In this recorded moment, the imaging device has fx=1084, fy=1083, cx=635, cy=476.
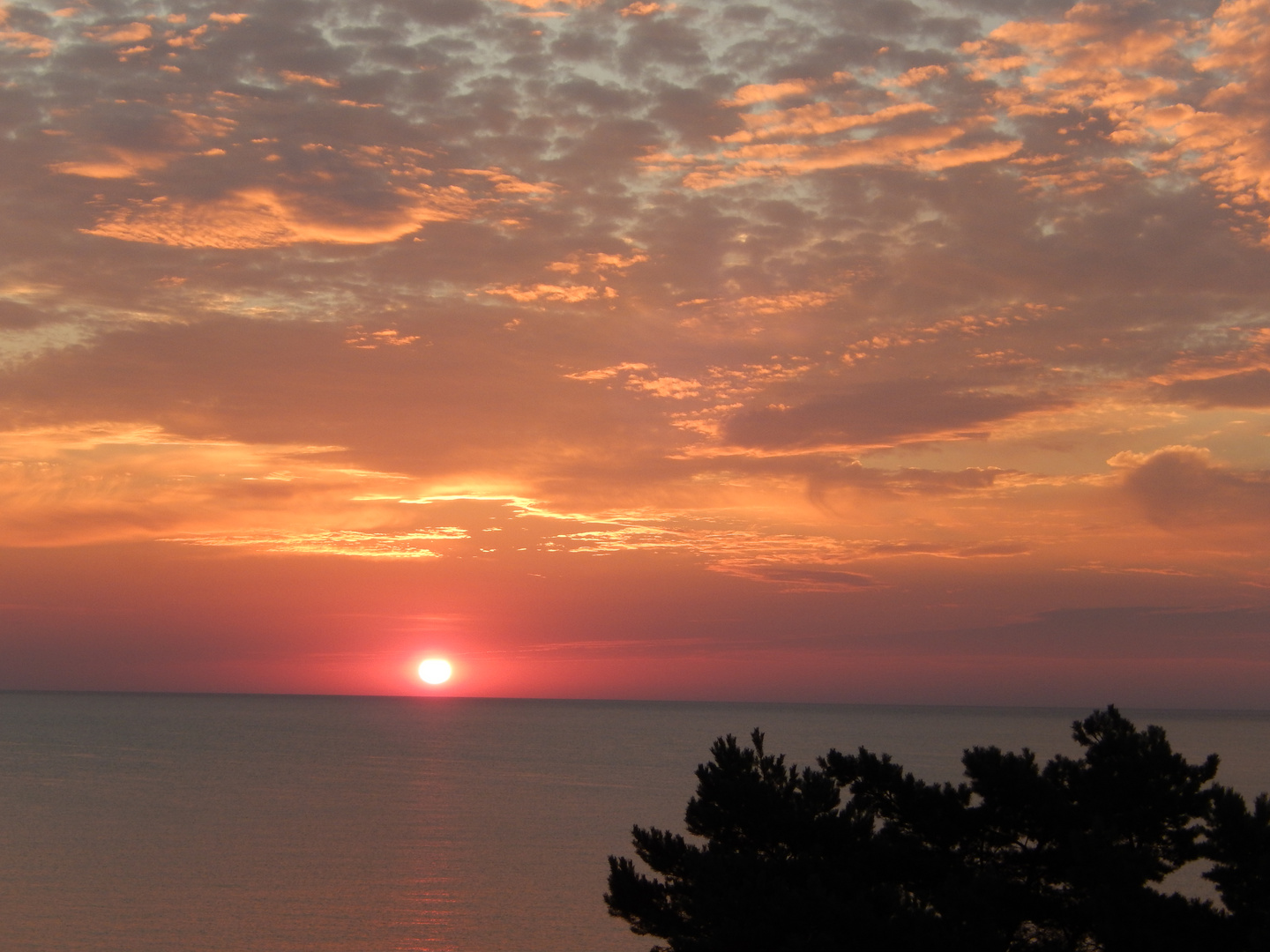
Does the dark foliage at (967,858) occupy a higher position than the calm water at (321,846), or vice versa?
the dark foliage at (967,858)

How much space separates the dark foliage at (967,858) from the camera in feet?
60.2

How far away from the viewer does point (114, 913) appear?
45.4 m

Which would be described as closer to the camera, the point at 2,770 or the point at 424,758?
the point at 2,770

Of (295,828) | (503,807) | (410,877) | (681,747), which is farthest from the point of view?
(681,747)

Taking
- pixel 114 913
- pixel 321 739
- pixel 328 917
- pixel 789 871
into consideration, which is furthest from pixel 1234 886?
pixel 321 739

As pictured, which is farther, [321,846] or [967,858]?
[321,846]

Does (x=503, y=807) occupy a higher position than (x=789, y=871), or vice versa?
(x=789, y=871)

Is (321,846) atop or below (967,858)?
below

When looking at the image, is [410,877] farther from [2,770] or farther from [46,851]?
[2,770]

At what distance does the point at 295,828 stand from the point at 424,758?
227ft

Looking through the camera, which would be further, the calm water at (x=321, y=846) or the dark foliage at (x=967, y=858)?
the calm water at (x=321, y=846)

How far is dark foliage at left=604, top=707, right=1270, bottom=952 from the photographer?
18.3m

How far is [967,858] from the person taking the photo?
23.6 m

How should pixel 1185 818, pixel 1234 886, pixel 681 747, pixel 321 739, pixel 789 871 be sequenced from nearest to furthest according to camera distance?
1. pixel 1234 886
2. pixel 789 871
3. pixel 1185 818
4. pixel 681 747
5. pixel 321 739
